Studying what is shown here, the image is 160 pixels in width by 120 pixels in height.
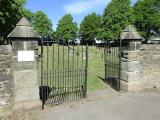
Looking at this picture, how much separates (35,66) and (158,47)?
5297 mm

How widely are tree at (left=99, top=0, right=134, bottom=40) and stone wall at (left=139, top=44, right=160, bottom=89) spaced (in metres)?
35.8

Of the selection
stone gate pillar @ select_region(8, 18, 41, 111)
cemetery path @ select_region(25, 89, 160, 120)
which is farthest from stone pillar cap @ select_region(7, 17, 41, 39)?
cemetery path @ select_region(25, 89, 160, 120)

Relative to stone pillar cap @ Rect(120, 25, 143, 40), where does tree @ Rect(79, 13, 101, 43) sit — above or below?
above

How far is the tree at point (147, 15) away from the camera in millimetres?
48906

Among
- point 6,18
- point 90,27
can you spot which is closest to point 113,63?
point 6,18

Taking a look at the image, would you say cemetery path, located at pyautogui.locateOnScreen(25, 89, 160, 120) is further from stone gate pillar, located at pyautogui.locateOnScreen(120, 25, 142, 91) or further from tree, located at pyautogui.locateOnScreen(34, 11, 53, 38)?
tree, located at pyautogui.locateOnScreen(34, 11, 53, 38)

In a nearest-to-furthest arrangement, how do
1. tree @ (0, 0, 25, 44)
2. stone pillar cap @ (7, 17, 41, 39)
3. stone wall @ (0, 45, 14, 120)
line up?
1. stone wall @ (0, 45, 14, 120)
2. stone pillar cap @ (7, 17, 41, 39)
3. tree @ (0, 0, 25, 44)

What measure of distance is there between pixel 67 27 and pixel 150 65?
49.7m

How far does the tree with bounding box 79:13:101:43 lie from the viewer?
59.5 meters

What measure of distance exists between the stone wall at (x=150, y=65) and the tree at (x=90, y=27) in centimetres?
4774

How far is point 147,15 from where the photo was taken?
49500mm

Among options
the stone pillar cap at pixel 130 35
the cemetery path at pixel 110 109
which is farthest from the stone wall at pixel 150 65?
the cemetery path at pixel 110 109

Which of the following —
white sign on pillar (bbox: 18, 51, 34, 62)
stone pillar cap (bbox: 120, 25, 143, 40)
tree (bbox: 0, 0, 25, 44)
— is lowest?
white sign on pillar (bbox: 18, 51, 34, 62)

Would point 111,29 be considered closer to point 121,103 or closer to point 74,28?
point 74,28
